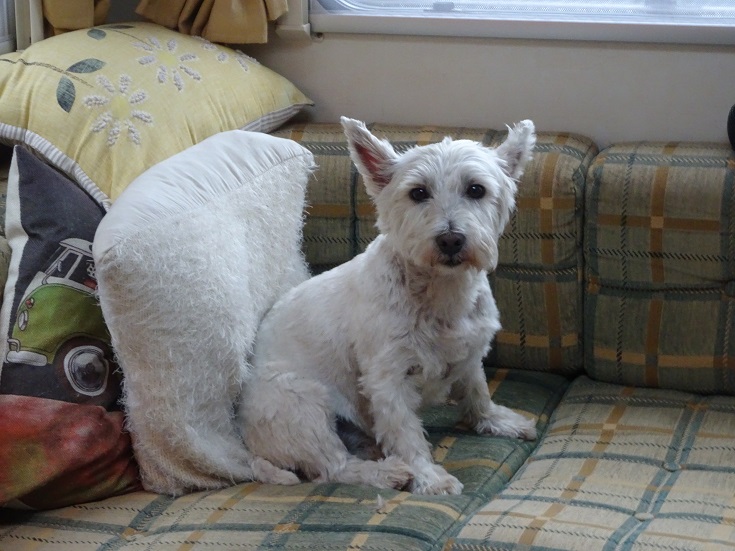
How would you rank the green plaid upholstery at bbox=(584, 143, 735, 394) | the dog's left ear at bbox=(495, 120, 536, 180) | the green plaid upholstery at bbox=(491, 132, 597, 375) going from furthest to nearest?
the green plaid upholstery at bbox=(491, 132, 597, 375) → the green plaid upholstery at bbox=(584, 143, 735, 394) → the dog's left ear at bbox=(495, 120, 536, 180)

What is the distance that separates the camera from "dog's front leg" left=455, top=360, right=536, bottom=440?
214 centimetres

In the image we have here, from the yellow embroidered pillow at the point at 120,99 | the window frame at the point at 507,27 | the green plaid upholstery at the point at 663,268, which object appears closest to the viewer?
the yellow embroidered pillow at the point at 120,99

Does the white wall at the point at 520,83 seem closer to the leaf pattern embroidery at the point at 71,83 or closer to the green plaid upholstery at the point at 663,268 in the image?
the green plaid upholstery at the point at 663,268

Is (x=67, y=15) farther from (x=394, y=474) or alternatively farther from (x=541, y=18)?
(x=394, y=474)

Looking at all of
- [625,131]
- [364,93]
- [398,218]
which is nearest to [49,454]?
[398,218]

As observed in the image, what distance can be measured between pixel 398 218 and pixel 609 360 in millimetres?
743

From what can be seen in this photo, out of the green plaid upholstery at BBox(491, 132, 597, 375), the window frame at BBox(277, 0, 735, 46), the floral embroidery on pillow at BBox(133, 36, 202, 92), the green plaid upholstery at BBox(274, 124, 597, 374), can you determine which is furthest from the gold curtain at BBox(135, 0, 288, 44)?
the green plaid upholstery at BBox(491, 132, 597, 375)

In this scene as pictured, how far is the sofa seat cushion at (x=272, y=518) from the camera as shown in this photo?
168 centimetres

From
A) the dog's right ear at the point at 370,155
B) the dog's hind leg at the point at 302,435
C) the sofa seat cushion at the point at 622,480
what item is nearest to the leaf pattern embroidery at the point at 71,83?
the dog's right ear at the point at 370,155

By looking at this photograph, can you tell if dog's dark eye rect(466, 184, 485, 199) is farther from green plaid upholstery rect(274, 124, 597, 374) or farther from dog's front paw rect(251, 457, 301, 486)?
dog's front paw rect(251, 457, 301, 486)

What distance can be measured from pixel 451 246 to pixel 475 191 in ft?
0.43

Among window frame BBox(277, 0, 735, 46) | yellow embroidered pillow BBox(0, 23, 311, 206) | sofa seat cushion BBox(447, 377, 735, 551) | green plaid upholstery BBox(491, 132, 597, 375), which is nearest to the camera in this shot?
sofa seat cushion BBox(447, 377, 735, 551)

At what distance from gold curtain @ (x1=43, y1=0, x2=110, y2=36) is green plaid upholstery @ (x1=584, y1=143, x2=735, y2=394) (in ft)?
4.50

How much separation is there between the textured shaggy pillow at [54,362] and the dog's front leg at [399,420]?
0.50 m
